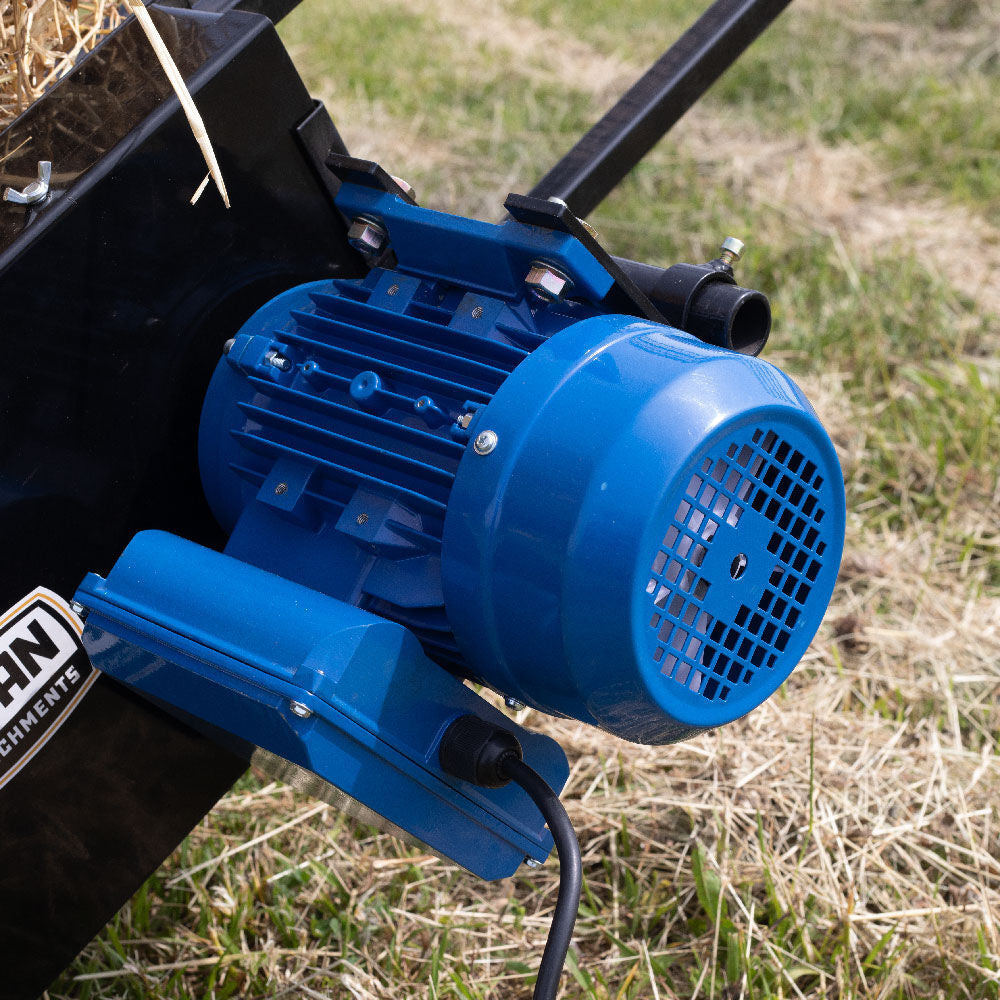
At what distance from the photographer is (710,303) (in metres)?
1.22

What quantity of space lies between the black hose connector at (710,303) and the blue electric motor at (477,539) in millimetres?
92

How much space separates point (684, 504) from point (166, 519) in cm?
60

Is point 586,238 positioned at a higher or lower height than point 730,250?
higher

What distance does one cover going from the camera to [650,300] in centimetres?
125

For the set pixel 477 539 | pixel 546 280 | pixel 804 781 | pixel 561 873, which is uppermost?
pixel 546 280

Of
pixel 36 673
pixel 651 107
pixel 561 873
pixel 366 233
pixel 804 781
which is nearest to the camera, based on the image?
pixel 561 873

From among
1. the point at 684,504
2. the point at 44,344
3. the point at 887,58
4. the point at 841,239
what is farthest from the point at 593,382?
the point at 887,58

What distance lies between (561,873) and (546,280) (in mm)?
549

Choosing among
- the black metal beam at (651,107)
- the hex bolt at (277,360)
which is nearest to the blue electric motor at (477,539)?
the hex bolt at (277,360)

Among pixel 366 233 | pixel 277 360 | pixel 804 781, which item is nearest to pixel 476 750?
pixel 277 360

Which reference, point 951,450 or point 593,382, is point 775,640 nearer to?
point 593,382

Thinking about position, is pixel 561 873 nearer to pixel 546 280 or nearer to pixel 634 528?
pixel 634 528

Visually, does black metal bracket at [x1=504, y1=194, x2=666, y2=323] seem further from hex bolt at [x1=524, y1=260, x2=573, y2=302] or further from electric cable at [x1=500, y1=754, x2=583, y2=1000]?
electric cable at [x1=500, y1=754, x2=583, y2=1000]

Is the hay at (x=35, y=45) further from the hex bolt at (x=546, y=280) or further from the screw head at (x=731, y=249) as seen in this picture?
the screw head at (x=731, y=249)
